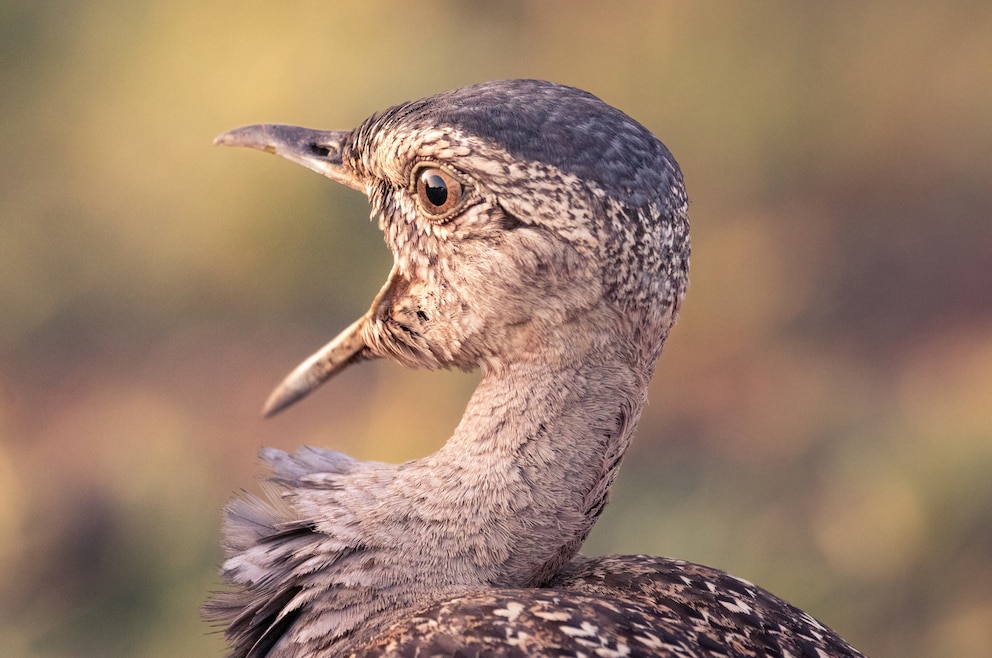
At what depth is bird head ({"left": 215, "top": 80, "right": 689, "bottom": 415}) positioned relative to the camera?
196 centimetres

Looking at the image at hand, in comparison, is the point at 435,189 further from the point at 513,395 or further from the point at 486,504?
the point at 486,504

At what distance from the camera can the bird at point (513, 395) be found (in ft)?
6.41

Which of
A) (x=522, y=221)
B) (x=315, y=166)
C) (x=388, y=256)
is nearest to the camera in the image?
(x=522, y=221)

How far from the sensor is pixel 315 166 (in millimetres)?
2332

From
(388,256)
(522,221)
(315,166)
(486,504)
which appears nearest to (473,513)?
(486,504)

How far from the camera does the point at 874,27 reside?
5512mm

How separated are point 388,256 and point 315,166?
3.10 metres

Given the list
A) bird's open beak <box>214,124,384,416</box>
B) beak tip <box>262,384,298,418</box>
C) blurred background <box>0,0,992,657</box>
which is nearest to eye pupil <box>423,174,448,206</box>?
bird's open beak <box>214,124,384,416</box>

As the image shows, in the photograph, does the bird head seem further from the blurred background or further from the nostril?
the blurred background

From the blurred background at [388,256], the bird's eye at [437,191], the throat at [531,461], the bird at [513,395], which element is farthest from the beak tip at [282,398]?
the blurred background at [388,256]

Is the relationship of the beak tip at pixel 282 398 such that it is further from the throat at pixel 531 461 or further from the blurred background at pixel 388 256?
the blurred background at pixel 388 256

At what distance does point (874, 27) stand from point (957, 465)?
2.43m

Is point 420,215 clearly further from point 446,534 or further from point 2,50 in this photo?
point 2,50

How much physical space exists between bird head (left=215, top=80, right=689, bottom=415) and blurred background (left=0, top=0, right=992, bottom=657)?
2.75m
